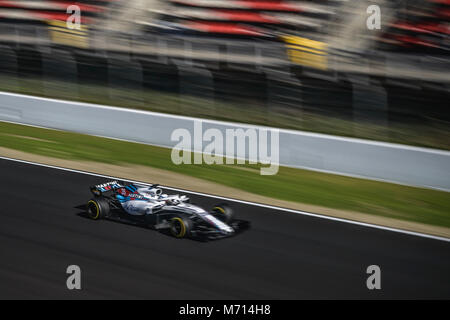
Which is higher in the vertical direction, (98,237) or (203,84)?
(203,84)

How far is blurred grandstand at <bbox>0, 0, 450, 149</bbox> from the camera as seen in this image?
44.6 ft

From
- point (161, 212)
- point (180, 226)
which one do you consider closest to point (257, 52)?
point (161, 212)

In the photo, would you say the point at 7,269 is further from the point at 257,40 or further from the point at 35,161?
the point at 257,40

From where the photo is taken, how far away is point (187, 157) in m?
12.2

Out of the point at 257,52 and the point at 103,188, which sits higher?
the point at 257,52

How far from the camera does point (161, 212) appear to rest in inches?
323

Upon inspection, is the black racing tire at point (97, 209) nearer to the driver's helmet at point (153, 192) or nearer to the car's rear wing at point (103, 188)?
the car's rear wing at point (103, 188)

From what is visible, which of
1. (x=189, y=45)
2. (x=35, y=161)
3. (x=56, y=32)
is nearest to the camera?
(x=35, y=161)

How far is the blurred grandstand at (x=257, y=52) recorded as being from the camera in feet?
44.6

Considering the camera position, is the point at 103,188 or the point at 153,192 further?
the point at 103,188

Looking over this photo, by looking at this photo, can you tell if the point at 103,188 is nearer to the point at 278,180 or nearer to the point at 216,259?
the point at 216,259

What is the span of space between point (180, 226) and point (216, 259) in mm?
758
